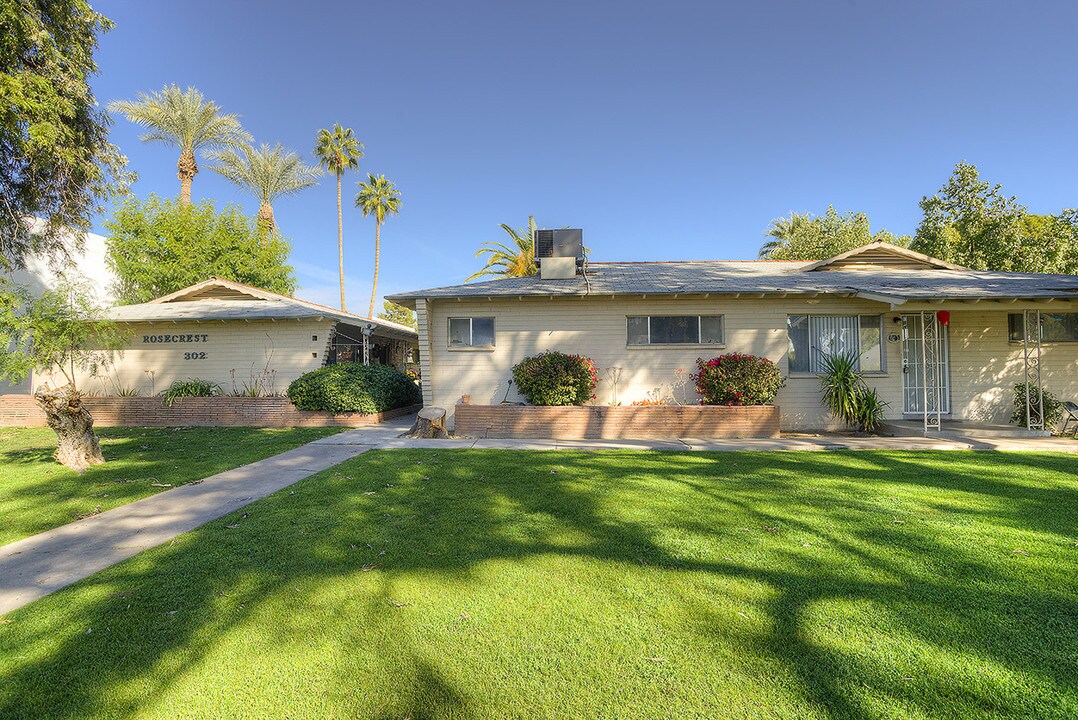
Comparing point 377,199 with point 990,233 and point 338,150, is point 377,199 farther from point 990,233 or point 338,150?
point 990,233

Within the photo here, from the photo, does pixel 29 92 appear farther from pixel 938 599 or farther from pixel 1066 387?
pixel 1066 387

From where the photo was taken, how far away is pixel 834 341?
10.9 m

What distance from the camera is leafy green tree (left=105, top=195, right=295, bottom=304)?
20.4 m

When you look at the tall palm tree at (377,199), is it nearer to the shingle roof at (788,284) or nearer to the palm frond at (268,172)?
the palm frond at (268,172)

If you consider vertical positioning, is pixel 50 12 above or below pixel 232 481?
Answer: above

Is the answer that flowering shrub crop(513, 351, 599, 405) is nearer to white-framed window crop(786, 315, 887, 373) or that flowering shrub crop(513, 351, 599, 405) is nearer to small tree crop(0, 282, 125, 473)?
white-framed window crop(786, 315, 887, 373)

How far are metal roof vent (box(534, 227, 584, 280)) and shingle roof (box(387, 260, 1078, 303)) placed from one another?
35 cm

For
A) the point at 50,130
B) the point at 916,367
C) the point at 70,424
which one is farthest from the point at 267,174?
the point at 916,367

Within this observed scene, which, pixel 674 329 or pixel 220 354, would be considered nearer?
pixel 674 329

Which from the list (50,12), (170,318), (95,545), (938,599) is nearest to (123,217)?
(170,318)

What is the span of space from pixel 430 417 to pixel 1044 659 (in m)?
8.79

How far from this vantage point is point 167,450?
27.9 ft

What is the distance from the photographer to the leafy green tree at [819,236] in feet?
95.6

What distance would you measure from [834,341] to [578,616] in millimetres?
10819
